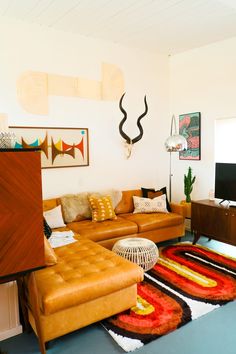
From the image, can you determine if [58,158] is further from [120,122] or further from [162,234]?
[162,234]

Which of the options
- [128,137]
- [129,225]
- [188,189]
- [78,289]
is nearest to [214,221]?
[188,189]

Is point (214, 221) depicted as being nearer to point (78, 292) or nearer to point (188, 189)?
point (188, 189)

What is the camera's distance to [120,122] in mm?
4828

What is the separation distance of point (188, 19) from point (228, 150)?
1.99 m

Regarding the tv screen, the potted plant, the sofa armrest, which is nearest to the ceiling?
the tv screen

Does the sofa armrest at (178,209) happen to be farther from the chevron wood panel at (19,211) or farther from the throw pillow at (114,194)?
the chevron wood panel at (19,211)

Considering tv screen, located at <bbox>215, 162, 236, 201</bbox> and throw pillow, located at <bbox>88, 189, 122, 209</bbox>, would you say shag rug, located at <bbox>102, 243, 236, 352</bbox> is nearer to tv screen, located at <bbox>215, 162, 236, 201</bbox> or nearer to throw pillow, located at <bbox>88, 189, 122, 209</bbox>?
tv screen, located at <bbox>215, 162, 236, 201</bbox>

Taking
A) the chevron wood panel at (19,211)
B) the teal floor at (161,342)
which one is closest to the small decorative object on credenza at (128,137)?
the teal floor at (161,342)

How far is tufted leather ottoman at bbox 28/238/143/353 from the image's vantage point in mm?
2113

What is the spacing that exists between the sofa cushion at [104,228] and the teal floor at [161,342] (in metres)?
1.29

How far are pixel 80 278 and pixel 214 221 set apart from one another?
236cm

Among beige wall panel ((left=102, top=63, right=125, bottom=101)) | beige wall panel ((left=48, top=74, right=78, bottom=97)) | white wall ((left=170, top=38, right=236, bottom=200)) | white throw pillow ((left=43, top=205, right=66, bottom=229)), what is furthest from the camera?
beige wall panel ((left=102, top=63, right=125, bottom=101))

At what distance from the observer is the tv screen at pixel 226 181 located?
3971 millimetres

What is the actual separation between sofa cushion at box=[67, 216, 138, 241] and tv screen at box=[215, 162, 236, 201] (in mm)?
1320
